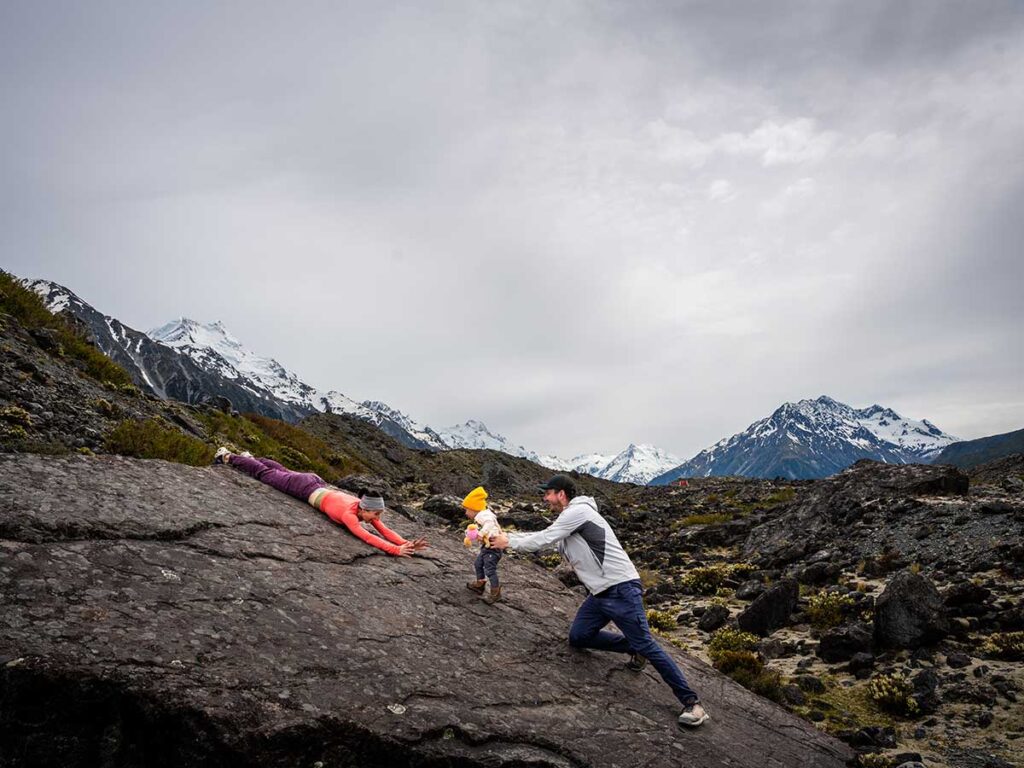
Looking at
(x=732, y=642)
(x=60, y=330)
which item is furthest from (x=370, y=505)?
(x=60, y=330)

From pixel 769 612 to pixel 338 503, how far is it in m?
11.3

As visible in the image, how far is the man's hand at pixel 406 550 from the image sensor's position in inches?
370

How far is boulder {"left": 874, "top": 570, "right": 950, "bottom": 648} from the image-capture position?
10.9 meters

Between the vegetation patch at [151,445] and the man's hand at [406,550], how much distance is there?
4.98 metres

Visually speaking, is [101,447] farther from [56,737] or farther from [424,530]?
[56,737]

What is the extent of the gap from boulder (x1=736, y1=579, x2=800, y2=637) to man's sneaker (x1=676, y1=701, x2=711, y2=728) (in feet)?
25.1

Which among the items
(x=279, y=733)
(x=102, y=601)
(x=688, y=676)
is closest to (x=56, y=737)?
(x=102, y=601)

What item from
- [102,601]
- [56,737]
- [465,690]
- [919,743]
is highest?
[102,601]

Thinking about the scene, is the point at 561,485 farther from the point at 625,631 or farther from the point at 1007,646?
the point at 1007,646

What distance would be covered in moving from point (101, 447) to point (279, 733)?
8.49 metres

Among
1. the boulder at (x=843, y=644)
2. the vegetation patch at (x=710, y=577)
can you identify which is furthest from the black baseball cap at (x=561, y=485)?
the vegetation patch at (x=710, y=577)

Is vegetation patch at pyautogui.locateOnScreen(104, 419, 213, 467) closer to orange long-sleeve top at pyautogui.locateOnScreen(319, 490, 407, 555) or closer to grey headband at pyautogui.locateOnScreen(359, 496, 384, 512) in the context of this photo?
orange long-sleeve top at pyautogui.locateOnScreen(319, 490, 407, 555)

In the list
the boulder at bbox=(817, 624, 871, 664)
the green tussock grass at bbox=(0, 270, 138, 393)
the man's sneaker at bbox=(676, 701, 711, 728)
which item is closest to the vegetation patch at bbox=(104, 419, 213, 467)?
the green tussock grass at bbox=(0, 270, 138, 393)

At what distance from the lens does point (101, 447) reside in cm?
1036
